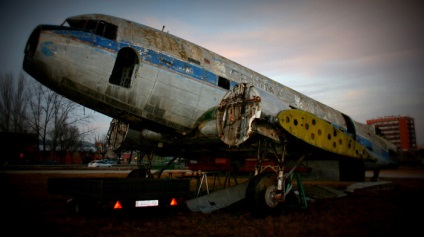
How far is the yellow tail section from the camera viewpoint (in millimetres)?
7613

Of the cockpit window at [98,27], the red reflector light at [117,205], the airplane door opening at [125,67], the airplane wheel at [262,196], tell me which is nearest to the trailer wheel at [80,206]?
the red reflector light at [117,205]

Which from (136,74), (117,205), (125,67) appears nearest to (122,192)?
(117,205)

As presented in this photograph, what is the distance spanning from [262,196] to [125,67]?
5.21 meters

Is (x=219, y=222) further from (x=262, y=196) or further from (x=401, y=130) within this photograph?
(x=401, y=130)

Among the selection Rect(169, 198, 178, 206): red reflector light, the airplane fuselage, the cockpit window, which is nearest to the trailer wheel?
Rect(169, 198, 178, 206): red reflector light

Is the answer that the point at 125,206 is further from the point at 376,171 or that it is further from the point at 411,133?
the point at 411,133

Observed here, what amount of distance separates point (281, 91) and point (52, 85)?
8611 millimetres

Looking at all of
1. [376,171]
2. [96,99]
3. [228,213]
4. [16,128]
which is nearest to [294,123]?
[228,213]

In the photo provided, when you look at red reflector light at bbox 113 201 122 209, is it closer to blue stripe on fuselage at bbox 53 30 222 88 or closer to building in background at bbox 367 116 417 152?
blue stripe on fuselage at bbox 53 30 222 88

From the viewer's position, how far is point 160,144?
36.4 feet

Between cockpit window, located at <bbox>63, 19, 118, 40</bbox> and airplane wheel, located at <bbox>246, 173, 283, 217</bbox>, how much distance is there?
549cm

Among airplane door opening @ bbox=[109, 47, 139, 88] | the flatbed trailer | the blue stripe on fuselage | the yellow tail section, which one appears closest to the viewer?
the flatbed trailer

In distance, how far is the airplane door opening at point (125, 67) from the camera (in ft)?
27.5

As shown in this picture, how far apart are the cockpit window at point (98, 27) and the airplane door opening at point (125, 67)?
532 millimetres
